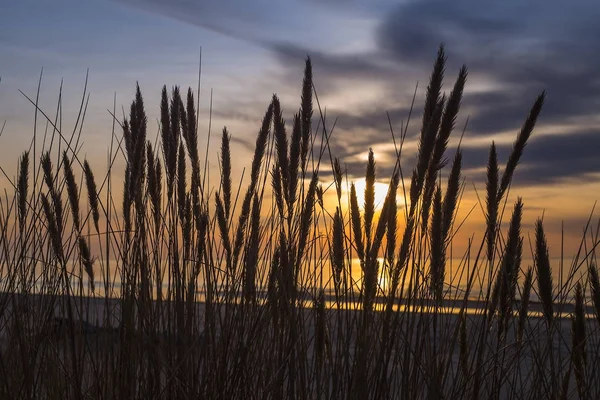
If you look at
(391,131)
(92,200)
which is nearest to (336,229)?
(391,131)

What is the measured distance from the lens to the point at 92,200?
1.96 meters

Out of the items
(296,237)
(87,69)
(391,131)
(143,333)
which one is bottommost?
(143,333)

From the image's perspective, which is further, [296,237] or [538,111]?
[296,237]

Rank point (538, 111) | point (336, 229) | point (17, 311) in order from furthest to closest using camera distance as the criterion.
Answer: point (336, 229) < point (17, 311) < point (538, 111)

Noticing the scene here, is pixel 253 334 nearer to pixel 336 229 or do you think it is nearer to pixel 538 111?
pixel 336 229

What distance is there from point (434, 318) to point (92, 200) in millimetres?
1009

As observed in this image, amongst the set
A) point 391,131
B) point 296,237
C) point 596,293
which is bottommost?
point 596,293

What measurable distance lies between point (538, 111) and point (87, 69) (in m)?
1.26

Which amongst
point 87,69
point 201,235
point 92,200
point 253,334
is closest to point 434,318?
point 253,334

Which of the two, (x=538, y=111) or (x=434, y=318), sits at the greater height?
(x=538, y=111)

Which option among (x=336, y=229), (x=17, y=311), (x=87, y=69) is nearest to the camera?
(x=17, y=311)

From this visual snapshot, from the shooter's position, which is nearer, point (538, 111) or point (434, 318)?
point (538, 111)

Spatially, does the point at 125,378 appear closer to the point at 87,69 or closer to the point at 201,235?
the point at 201,235

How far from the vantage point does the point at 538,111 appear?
1580 mm
